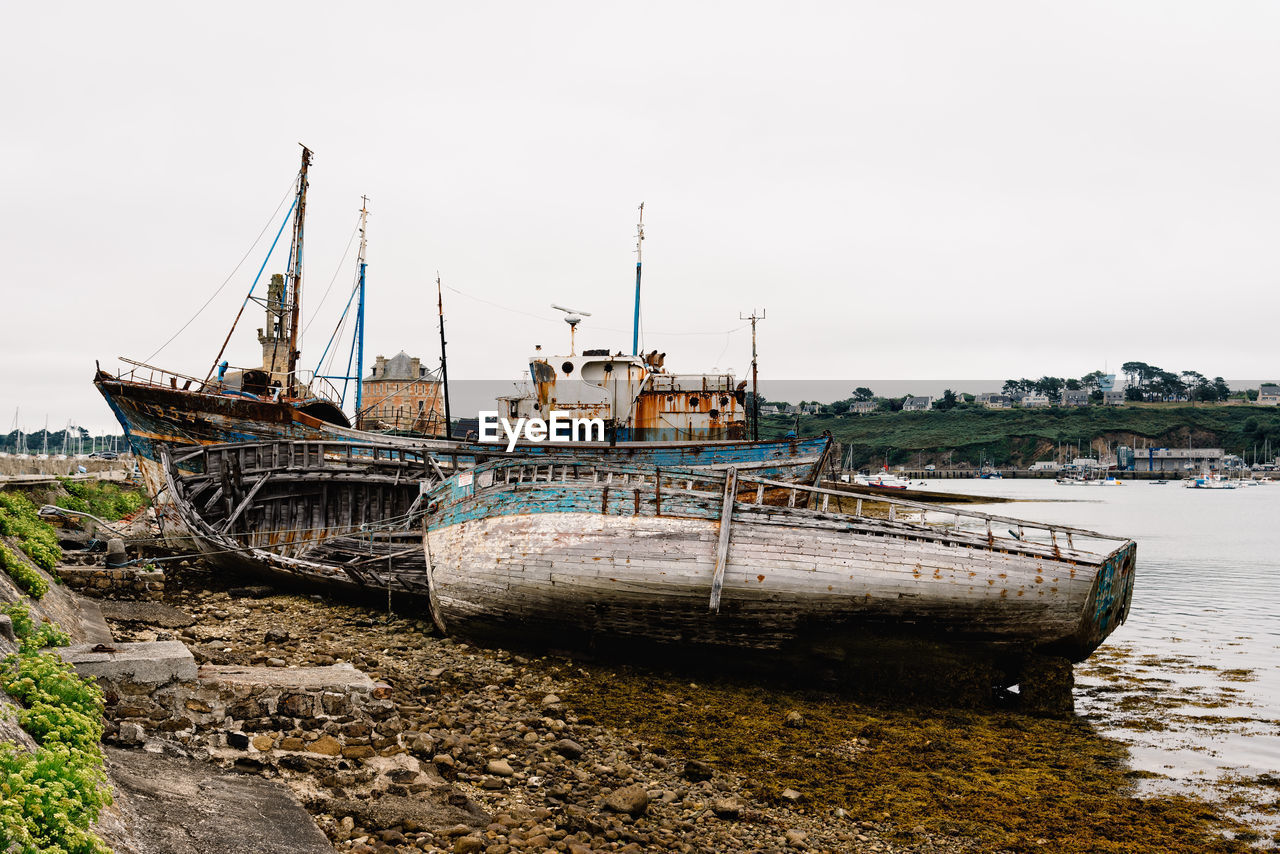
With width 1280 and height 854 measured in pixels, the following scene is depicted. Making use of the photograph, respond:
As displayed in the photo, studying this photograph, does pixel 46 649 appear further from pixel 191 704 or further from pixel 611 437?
pixel 611 437

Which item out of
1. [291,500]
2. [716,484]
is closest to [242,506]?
[291,500]

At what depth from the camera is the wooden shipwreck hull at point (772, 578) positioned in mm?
13094

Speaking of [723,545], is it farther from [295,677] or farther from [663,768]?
[295,677]

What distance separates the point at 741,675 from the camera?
14.0m

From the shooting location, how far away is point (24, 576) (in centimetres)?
1195

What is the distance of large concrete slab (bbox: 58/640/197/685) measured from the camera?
8438mm

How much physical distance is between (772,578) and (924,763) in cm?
350

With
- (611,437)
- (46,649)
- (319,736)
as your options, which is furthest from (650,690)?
(611,437)

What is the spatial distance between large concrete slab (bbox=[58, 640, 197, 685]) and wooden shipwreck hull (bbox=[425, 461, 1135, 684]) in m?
6.24

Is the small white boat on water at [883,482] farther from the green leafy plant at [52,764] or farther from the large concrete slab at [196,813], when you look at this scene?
the green leafy plant at [52,764]

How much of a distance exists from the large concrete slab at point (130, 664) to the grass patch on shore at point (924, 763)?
16.1 ft

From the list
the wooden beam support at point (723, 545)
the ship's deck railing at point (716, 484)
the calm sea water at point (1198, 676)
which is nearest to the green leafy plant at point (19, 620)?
the ship's deck railing at point (716, 484)

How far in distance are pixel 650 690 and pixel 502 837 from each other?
19.1 ft

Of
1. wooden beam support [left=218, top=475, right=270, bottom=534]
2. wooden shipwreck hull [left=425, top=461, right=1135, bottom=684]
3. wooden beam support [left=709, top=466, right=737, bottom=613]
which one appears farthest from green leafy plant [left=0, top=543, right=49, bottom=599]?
wooden beam support [left=218, top=475, right=270, bottom=534]
